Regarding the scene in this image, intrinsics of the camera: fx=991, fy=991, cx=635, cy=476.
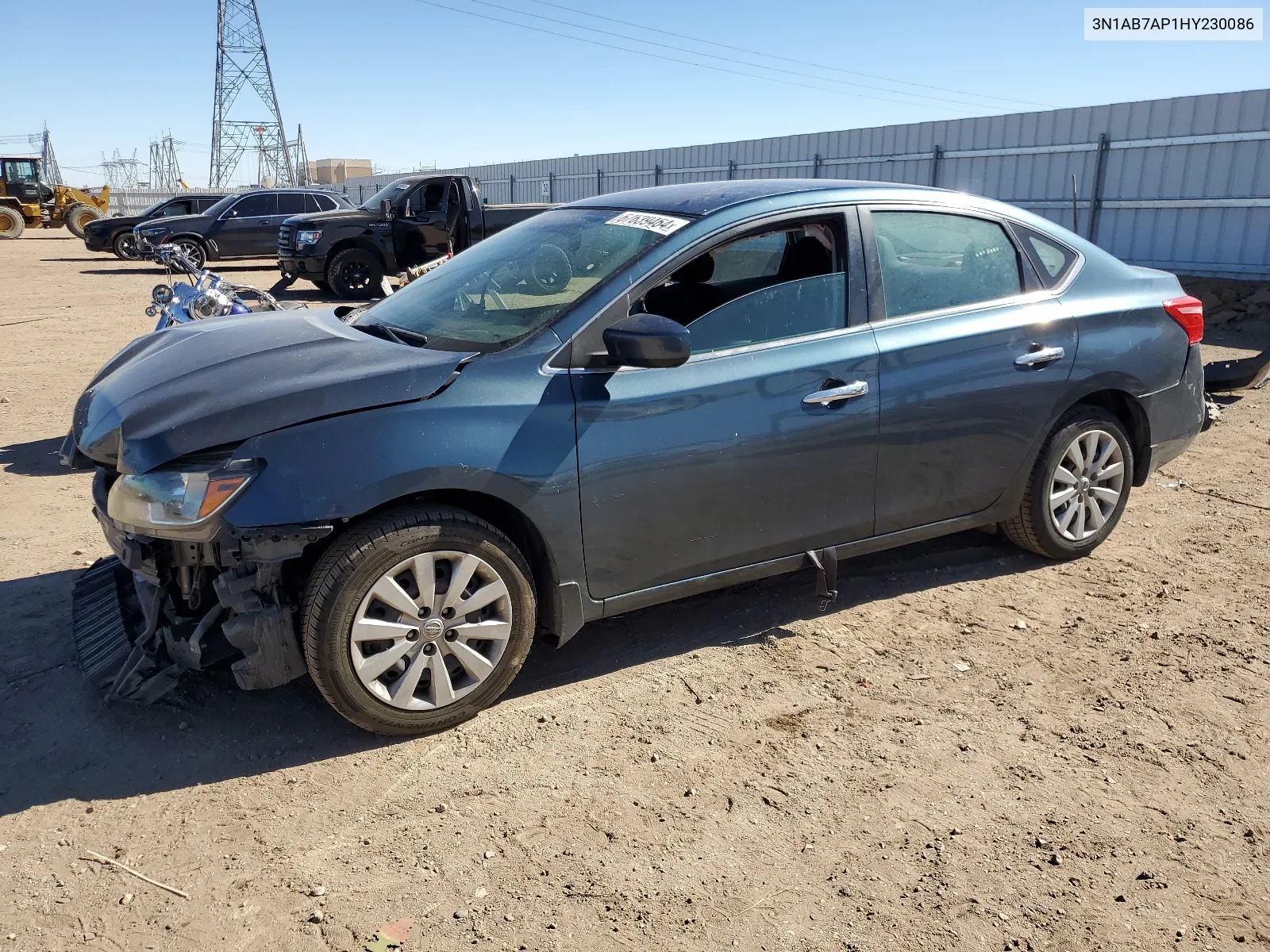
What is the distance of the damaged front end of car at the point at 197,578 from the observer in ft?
9.91

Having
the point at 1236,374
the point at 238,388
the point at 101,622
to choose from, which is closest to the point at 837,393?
the point at 238,388

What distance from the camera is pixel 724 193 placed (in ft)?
13.2

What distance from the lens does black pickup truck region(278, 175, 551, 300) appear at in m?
15.8

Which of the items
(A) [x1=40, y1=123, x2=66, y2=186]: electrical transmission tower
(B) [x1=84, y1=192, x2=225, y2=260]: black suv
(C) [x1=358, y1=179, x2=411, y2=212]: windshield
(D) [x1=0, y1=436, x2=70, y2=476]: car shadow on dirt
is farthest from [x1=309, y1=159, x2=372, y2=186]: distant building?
(D) [x1=0, y1=436, x2=70, y2=476]: car shadow on dirt

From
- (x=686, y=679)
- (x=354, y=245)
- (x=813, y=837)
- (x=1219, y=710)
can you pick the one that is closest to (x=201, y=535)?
(x=686, y=679)

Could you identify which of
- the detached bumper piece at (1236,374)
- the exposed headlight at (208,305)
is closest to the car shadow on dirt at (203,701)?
the exposed headlight at (208,305)

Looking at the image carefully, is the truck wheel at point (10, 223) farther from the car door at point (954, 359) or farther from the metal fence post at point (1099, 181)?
the car door at point (954, 359)

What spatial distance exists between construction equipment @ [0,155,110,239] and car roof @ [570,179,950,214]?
35.9 metres

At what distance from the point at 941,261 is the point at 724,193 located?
1.02 m

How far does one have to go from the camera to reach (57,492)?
233 inches

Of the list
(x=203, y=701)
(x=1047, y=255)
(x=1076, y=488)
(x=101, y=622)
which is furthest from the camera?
(x=1076, y=488)

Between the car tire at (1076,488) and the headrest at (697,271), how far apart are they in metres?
1.84

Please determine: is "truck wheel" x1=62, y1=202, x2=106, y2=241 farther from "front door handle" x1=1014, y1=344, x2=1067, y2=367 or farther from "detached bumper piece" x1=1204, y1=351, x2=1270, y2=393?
"front door handle" x1=1014, y1=344, x2=1067, y2=367

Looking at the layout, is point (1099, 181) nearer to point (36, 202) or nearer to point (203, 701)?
point (203, 701)
